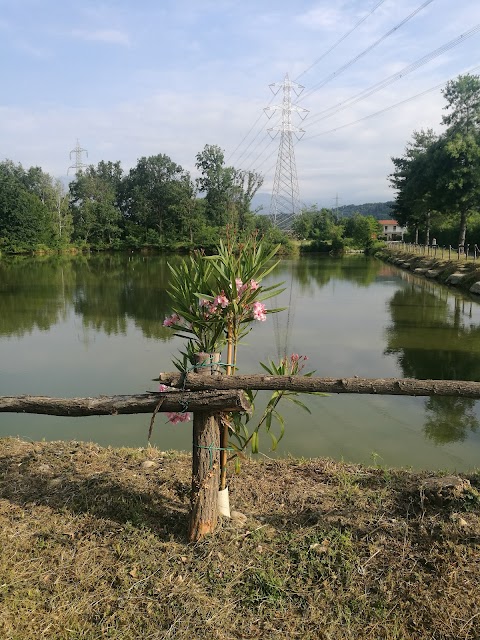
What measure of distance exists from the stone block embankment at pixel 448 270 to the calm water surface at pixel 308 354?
3.03 ft

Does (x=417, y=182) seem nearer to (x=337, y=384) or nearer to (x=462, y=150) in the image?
(x=462, y=150)

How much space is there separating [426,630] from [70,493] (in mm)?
2094

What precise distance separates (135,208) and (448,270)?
Answer: 38642 millimetres

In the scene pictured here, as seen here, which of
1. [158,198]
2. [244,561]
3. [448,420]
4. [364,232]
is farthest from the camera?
[158,198]

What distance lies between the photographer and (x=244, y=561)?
251 cm

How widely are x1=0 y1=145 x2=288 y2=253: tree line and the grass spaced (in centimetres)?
4104

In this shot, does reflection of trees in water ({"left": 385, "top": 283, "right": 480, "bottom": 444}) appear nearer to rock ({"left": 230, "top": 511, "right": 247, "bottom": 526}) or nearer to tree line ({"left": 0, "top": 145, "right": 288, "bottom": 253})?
rock ({"left": 230, "top": 511, "right": 247, "bottom": 526})

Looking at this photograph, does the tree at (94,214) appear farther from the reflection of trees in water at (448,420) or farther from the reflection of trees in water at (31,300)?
the reflection of trees in water at (448,420)

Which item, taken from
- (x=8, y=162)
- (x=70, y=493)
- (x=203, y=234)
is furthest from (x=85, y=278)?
(x=8, y=162)

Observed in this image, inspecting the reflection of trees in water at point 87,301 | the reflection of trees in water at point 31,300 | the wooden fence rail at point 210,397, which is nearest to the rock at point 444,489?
the wooden fence rail at point 210,397

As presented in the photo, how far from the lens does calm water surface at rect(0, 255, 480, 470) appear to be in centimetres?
517

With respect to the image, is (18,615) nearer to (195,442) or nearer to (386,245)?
(195,442)

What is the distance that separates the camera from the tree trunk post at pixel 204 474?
2617 millimetres

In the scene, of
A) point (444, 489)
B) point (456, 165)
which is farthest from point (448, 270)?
point (444, 489)
